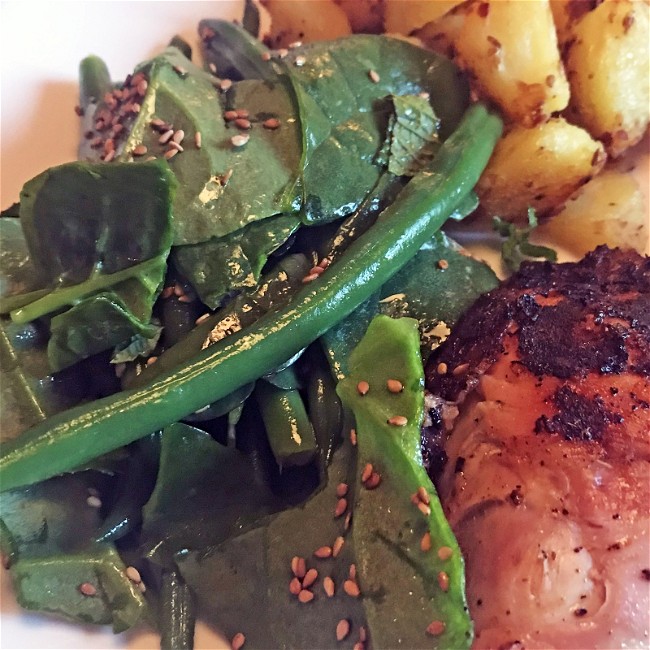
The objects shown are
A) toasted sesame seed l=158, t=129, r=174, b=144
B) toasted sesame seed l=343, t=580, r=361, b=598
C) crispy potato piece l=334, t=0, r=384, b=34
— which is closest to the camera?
toasted sesame seed l=343, t=580, r=361, b=598

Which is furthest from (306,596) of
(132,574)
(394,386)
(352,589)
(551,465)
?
(551,465)

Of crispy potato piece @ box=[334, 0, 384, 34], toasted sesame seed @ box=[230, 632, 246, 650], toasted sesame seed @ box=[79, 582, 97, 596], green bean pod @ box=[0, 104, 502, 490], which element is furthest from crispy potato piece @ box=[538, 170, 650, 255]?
toasted sesame seed @ box=[79, 582, 97, 596]

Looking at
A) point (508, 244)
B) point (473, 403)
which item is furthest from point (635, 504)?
point (508, 244)

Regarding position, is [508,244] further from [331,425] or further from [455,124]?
[331,425]

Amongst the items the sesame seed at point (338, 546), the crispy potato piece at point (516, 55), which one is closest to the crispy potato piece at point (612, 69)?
the crispy potato piece at point (516, 55)

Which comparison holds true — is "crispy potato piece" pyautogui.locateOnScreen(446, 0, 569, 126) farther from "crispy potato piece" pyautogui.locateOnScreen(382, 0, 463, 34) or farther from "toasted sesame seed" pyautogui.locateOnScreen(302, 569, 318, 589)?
"toasted sesame seed" pyautogui.locateOnScreen(302, 569, 318, 589)

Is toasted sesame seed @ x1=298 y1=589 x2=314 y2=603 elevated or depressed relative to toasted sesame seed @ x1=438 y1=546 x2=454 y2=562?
depressed

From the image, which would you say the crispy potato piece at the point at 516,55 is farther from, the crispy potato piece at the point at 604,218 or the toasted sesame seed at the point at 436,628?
the toasted sesame seed at the point at 436,628
